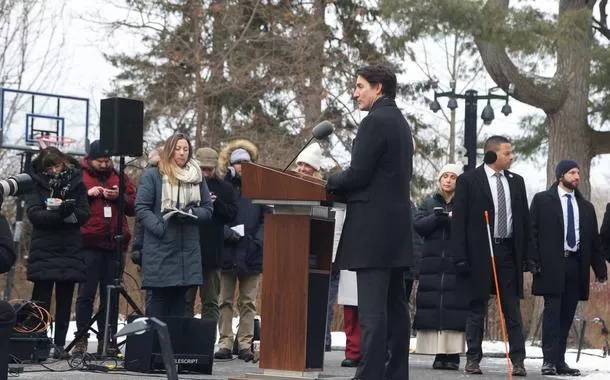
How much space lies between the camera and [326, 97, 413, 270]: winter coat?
8.27 m

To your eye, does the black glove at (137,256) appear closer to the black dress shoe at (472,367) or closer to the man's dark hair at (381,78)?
the black dress shoe at (472,367)

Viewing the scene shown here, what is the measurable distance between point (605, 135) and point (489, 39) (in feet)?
12.5

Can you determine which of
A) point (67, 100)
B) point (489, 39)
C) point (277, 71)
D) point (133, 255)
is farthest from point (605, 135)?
point (277, 71)

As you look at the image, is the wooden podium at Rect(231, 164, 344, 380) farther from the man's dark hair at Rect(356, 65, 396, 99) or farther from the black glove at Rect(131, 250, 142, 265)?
the black glove at Rect(131, 250, 142, 265)

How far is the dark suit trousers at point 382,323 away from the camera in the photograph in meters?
8.17

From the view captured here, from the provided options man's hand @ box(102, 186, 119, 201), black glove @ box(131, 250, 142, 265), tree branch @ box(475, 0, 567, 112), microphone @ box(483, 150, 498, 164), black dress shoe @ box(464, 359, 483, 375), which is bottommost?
black dress shoe @ box(464, 359, 483, 375)

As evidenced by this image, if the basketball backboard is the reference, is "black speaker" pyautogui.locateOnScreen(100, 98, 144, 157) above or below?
below

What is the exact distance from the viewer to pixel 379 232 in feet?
27.2

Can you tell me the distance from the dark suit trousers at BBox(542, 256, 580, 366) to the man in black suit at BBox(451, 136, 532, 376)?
612 millimetres

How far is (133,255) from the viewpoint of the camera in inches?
476

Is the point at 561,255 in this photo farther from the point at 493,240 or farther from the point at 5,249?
the point at 5,249

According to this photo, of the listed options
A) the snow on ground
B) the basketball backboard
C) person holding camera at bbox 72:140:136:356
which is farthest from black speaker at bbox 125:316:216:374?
the basketball backboard

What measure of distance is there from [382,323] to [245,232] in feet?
14.8

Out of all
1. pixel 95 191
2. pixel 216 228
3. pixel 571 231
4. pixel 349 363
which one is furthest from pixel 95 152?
pixel 571 231
